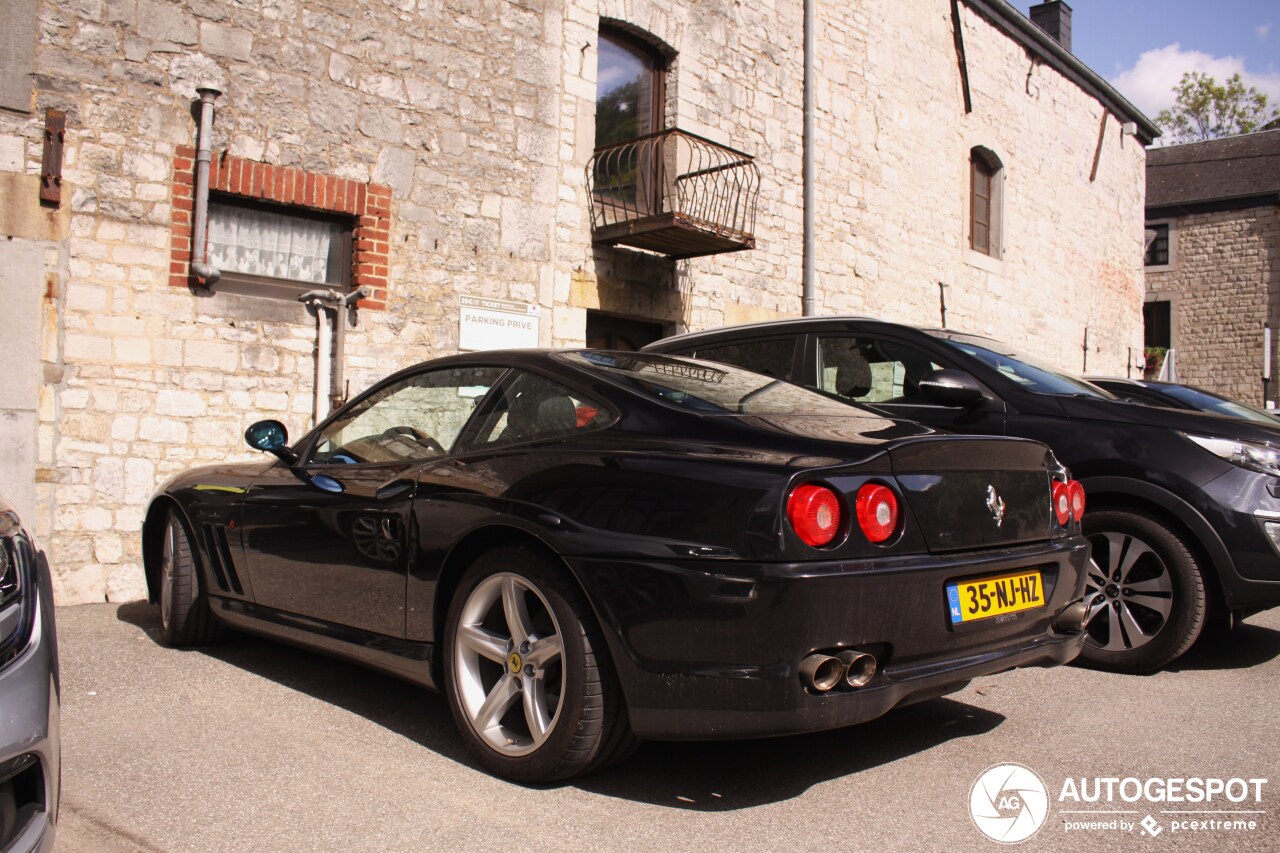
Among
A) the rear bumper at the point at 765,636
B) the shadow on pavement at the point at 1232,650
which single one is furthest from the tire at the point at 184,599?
the shadow on pavement at the point at 1232,650

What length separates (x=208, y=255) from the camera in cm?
717

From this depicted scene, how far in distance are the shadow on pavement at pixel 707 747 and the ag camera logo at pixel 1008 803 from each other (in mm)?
315

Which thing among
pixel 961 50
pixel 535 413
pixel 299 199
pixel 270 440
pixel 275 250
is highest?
pixel 961 50

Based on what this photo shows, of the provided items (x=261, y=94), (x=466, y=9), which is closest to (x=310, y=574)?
(x=261, y=94)

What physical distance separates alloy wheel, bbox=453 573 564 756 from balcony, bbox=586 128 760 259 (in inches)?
250

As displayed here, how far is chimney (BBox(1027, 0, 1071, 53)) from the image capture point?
899 inches

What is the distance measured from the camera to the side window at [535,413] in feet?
10.7

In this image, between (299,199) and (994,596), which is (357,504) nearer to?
(994,596)

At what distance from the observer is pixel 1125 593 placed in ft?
15.5

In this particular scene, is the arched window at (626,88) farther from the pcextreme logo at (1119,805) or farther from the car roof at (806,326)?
the pcextreme logo at (1119,805)

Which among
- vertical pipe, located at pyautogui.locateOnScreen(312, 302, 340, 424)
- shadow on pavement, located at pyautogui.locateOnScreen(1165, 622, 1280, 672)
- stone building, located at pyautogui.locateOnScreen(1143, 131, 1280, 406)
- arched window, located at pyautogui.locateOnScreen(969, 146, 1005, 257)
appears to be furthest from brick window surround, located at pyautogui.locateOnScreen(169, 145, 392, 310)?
stone building, located at pyautogui.locateOnScreen(1143, 131, 1280, 406)

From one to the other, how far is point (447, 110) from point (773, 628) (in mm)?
6993

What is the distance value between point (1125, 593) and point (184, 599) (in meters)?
4.33

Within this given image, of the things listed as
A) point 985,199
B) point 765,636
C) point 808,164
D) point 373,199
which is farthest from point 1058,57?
point 765,636
